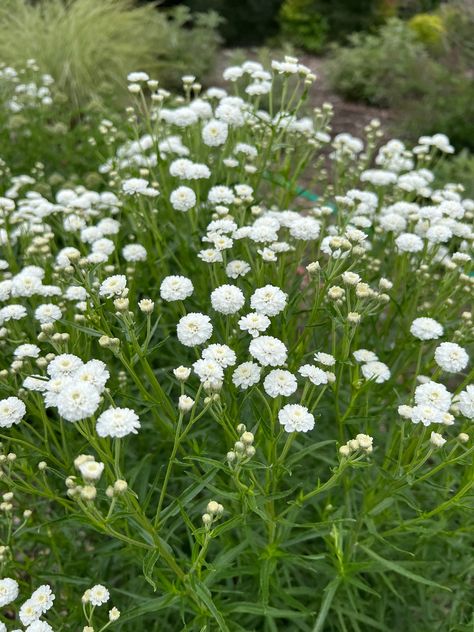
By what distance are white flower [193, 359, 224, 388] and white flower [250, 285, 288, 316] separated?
0.34 meters

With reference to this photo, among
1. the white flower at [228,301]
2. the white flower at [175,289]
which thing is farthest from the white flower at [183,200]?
the white flower at [228,301]

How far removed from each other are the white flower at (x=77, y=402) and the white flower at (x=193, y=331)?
483 mm

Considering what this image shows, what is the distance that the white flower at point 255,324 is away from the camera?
212 cm

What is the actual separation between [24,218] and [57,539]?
1.70m

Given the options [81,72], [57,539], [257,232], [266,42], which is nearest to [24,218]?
[257,232]

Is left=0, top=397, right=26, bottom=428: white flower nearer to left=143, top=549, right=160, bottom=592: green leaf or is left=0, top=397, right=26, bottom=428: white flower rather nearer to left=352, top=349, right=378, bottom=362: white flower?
left=143, top=549, right=160, bottom=592: green leaf

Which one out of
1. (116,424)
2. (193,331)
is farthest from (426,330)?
(116,424)

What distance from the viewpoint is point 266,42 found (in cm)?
1250

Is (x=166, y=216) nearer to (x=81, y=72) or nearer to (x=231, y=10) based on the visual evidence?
(x=81, y=72)

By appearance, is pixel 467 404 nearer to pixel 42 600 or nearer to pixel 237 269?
pixel 237 269

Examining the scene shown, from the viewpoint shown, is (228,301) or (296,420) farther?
(228,301)

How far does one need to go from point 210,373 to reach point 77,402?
0.44 meters

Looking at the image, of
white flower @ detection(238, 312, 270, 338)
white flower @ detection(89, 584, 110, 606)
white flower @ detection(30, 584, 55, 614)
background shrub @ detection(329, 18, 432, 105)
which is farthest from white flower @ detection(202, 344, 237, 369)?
background shrub @ detection(329, 18, 432, 105)

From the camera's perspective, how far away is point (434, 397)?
6.88ft
